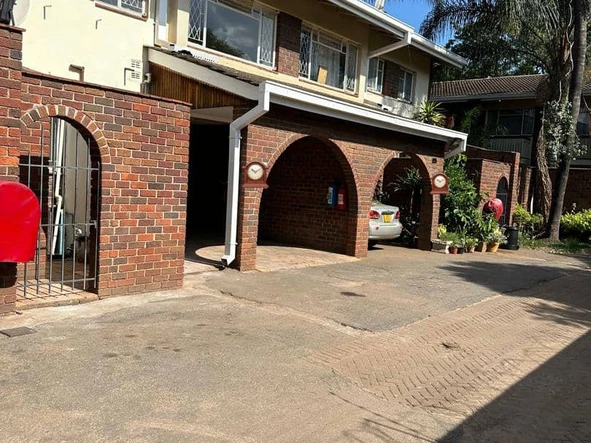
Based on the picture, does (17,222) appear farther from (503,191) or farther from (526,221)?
(526,221)

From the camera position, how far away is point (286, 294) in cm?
780

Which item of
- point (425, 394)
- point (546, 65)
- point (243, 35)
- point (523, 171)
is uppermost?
point (546, 65)

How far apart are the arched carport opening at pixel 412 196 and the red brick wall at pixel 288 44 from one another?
11.0ft

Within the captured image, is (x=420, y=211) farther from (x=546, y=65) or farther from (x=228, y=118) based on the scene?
(x=546, y=65)

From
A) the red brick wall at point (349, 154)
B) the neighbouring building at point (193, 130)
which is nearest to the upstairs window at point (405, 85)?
the neighbouring building at point (193, 130)

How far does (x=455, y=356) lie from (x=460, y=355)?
3.2 inches

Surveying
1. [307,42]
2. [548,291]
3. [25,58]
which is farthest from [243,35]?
[548,291]

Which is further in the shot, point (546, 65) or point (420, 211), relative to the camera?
point (546, 65)

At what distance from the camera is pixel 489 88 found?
27750mm

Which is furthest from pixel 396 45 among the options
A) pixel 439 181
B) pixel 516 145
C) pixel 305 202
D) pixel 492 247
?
pixel 516 145

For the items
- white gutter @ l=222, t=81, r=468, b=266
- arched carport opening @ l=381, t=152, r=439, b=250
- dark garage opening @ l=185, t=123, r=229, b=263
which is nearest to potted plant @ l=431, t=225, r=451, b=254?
arched carport opening @ l=381, t=152, r=439, b=250

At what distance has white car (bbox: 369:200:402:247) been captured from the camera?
496 inches

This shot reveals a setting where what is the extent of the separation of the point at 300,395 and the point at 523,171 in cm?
1706

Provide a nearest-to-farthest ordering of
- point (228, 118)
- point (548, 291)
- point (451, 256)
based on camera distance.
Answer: point (548, 291)
point (228, 118)
point (451, 256)
